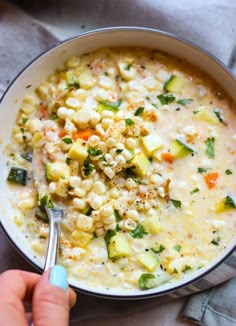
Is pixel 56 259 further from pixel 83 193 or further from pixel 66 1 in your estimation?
pixel 66 1

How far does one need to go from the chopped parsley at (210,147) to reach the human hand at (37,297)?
Answer: 927mm

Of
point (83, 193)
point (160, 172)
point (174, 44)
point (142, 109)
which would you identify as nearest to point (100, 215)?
point (83, 193)

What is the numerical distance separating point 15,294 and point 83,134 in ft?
3.02

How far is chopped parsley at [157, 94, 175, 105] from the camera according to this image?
2834 millimetres

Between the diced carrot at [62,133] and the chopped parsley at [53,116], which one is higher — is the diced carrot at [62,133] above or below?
below

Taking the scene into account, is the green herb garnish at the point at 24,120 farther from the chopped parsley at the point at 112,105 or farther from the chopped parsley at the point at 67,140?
the chopped parsley at the point at 112,105

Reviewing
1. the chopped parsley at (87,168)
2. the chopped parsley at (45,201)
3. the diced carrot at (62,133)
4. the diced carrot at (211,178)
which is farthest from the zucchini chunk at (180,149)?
the chopped parsley at (45,201)

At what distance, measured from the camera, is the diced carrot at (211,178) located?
271 cm

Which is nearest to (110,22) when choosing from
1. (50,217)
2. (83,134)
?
(83,134)

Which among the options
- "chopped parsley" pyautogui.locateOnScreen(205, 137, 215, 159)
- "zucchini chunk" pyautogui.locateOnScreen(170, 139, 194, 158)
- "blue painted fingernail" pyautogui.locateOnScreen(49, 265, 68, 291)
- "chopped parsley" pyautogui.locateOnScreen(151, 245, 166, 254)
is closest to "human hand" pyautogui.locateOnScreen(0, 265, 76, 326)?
"blue painted fingernail" pyautogui.locateOnScreen(49, 265, 68, 291)

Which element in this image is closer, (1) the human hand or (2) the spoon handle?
(1) the human hand

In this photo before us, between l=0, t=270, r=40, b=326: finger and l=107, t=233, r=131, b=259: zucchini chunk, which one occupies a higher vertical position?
l=107, t=233, r=131, b=259: zucchini chunk

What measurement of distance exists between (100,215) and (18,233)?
0.39 metres

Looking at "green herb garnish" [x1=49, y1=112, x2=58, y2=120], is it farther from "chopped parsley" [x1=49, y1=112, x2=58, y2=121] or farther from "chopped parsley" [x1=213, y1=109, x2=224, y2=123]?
"chopped parsley" [x1=213, y1=109, x2=224, y2=123]
